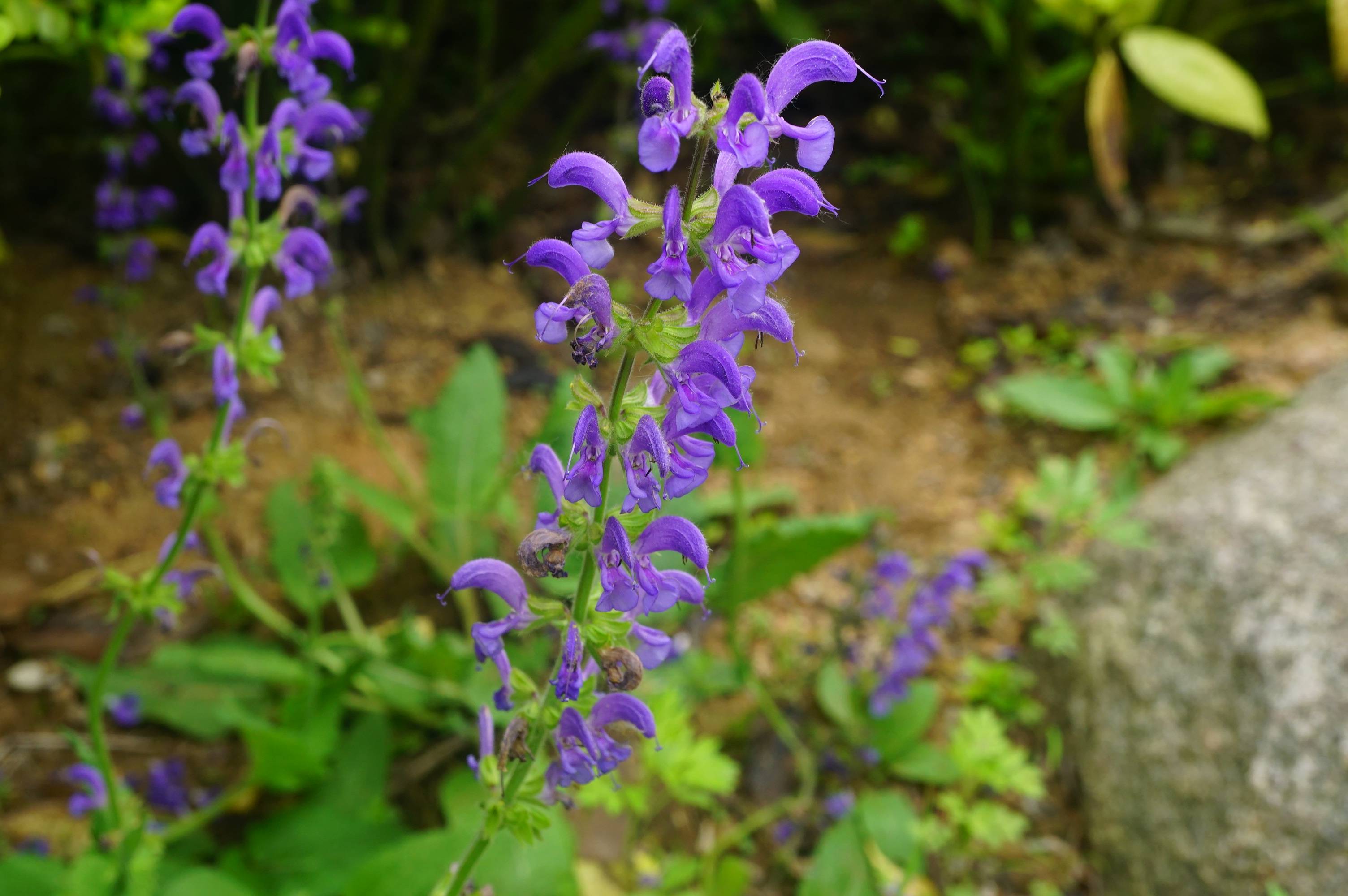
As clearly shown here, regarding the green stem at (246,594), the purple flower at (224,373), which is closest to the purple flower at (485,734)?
the purple flower at (224,373)

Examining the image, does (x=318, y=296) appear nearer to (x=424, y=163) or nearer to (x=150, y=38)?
(x=424, y=163)

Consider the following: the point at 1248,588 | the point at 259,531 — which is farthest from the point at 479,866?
the point at 1248,588

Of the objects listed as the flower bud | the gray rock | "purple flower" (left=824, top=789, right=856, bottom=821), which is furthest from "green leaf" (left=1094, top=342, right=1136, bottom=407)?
the flower bud

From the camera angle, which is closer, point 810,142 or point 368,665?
point 810,142

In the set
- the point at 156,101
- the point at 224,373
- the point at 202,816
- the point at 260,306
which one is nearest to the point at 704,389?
the point at 224,373

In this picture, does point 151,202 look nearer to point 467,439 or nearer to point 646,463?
point 467,439

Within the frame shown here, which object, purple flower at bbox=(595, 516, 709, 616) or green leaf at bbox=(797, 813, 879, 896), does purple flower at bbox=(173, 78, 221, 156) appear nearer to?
purple flower at bbox=(595, 516, 709, 616)

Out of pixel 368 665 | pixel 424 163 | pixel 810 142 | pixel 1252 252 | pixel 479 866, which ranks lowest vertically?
pixel 479 866
